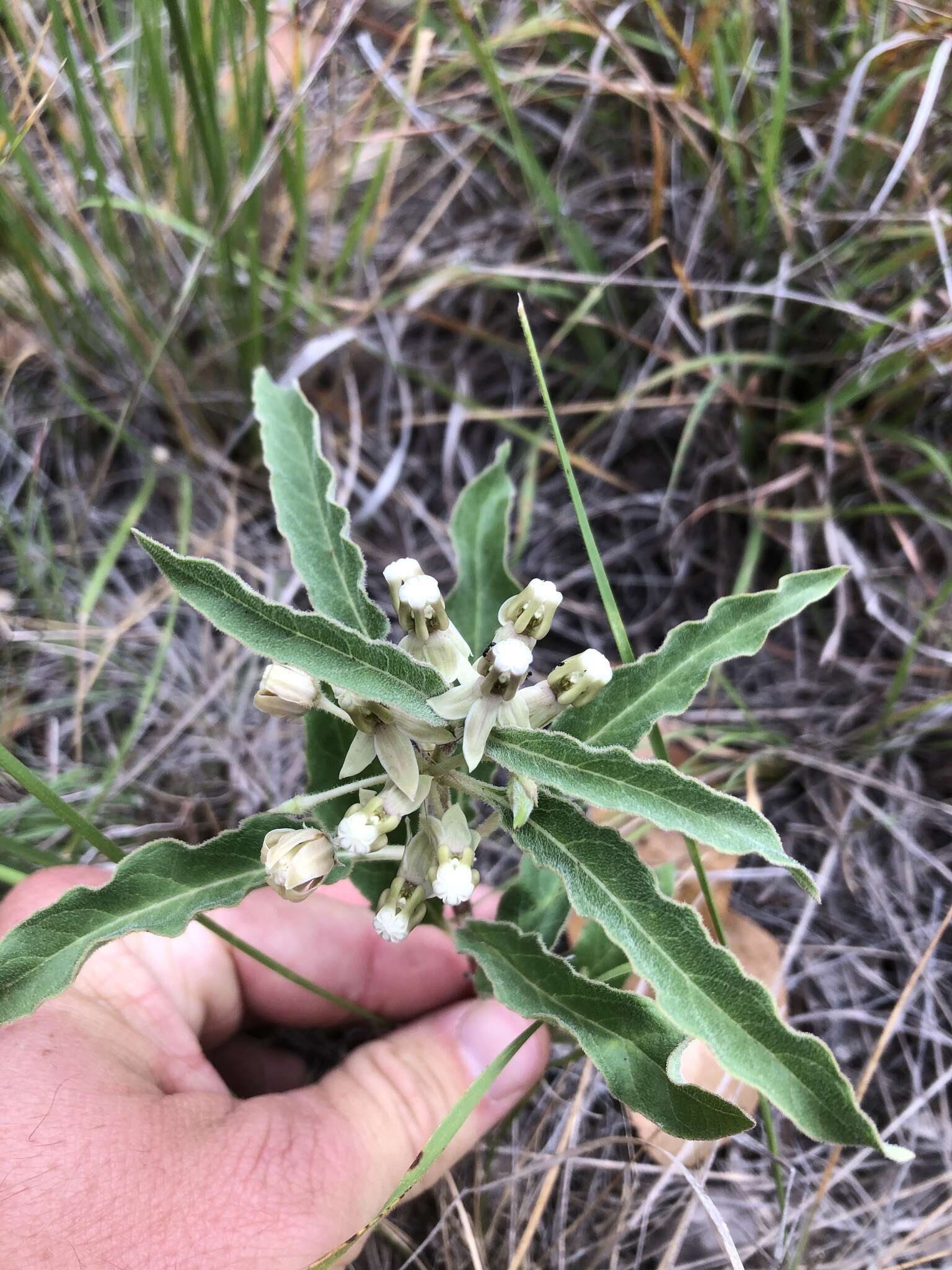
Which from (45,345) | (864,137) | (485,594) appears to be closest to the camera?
(485,594)

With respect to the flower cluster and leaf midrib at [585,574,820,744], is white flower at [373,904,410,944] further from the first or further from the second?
leaf midrib at [585,574,820,744]

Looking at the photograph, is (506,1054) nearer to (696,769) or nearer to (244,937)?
(244,937)

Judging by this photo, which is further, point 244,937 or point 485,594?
point 244,937

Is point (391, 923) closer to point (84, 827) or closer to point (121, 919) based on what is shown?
point (121, 919)

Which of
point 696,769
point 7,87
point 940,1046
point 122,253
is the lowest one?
point 940,1046

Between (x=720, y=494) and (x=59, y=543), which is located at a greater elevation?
(x=59, y=543)

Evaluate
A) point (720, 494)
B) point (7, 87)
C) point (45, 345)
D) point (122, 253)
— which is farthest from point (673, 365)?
point (7, 87)

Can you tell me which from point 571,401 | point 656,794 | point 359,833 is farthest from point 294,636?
point 571,401

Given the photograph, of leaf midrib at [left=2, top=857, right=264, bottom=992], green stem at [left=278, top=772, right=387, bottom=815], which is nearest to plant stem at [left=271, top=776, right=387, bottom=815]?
green stem at [left=278, top=772, right=387, bottom=815]
